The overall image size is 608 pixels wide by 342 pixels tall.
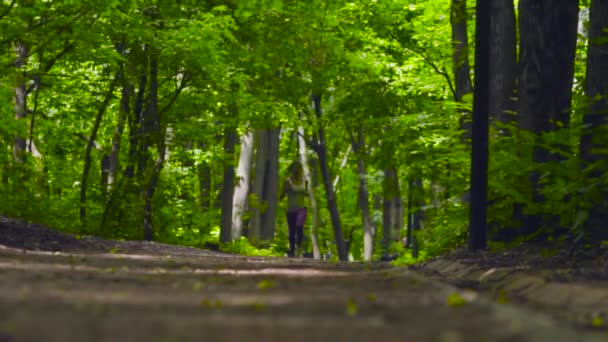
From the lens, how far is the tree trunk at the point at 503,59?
15.8 m

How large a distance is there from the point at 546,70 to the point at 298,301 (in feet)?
24.7

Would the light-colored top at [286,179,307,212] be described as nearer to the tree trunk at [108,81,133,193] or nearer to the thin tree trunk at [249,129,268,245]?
the tree trunk at [108,81,133,193]

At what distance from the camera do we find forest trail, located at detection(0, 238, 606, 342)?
4.69m

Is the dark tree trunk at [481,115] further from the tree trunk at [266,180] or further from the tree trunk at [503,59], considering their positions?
the tree trunk at [266,180]

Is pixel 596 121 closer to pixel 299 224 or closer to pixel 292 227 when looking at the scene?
pixel 292 227

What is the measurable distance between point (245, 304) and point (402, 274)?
15.4ft

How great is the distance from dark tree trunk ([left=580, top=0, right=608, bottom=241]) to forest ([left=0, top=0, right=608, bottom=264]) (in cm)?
2

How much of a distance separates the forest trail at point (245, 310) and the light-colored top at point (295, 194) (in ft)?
37.8

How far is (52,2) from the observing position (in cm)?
1638

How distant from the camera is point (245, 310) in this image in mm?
5938

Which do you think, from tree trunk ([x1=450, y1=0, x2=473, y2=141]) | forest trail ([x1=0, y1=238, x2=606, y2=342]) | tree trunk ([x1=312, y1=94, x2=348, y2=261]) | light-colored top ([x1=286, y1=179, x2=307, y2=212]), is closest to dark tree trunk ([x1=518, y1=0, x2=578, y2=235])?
forest trail ([x1=0, y1=238, x2=606, y2=342])

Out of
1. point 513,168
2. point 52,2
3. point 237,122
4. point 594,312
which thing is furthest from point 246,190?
point 594,312

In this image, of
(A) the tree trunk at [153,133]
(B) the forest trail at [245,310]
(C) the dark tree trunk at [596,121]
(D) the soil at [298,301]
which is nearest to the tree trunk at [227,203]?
(A) the tree trunk at [153,133]

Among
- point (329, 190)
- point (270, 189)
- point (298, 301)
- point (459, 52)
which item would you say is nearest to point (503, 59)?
point (459, 52)
